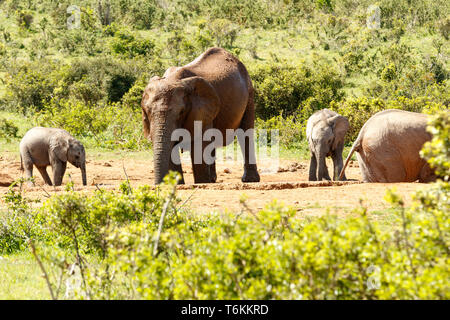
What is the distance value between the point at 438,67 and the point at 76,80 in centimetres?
1606

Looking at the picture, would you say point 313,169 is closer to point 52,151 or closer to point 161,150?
point 161,150

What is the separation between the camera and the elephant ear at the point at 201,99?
9016 mm

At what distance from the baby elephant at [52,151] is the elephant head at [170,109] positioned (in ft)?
9.19

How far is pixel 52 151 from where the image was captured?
1150 cm

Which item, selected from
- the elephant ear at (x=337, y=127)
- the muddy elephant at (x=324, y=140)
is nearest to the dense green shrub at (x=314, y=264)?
the muddy elephant at (x=324, y=140)

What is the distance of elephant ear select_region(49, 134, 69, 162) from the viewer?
11477mm

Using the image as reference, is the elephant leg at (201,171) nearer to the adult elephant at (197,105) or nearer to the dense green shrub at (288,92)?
the adult elephant at (197,105)

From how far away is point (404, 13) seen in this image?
36219mm

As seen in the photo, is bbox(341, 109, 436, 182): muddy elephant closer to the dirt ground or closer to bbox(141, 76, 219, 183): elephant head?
the dirt ground

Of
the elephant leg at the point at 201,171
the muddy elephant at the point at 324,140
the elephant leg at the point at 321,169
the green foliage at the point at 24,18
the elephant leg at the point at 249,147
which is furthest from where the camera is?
the green foliage at the point at 24,18
